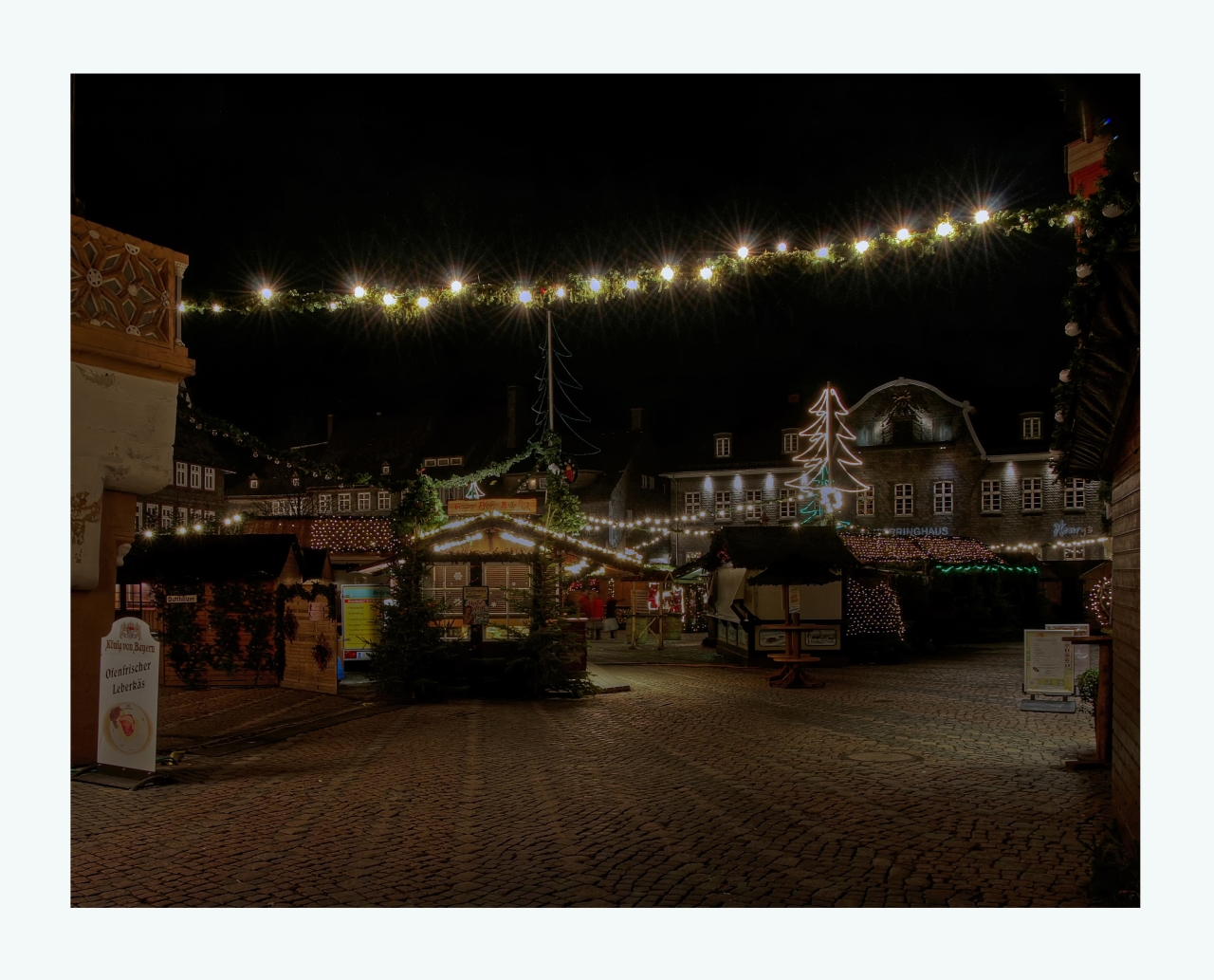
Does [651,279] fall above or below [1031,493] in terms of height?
above

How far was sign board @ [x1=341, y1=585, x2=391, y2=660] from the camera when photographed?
17031 millimetres

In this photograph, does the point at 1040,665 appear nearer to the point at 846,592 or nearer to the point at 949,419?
the point at 846,592

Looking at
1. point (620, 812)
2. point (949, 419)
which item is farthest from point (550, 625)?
point (949, 419)

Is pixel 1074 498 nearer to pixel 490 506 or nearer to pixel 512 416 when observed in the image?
pixel 490 506

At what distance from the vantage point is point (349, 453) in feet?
179

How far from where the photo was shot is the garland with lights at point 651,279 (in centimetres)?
950

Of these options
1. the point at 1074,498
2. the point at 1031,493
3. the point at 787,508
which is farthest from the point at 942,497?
the point at 787,508

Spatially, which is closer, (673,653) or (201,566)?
(201,566)

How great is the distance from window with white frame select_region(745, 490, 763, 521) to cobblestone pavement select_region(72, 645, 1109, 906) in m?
32.3

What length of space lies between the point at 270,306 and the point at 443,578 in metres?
17.8

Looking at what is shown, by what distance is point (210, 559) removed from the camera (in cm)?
1659

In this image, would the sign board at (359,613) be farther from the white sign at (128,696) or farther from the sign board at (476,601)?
the white sign at (128,696)

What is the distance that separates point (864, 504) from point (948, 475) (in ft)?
12.2

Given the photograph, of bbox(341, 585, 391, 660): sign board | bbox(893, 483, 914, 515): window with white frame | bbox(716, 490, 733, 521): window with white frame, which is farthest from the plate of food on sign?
bbox(716, 490, 733, 521): window with white frame
